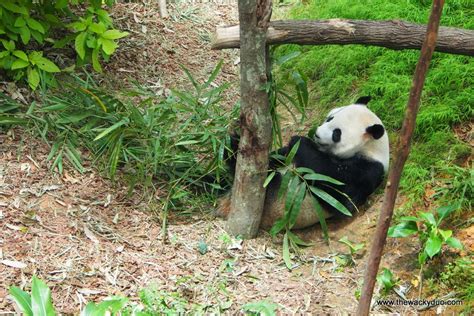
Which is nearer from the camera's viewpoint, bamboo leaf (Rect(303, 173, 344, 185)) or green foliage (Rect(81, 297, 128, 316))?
green foliage (Rect(81, 297, 128, 316))

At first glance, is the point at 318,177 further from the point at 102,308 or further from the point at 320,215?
the point at 102,308

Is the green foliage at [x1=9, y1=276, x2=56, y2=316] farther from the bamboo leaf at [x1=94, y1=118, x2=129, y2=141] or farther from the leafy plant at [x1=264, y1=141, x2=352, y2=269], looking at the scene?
the leafy plant at [x1=264, y1=141, x2=352, y2=269]

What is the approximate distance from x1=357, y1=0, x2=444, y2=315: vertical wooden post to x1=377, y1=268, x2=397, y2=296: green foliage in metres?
1.44

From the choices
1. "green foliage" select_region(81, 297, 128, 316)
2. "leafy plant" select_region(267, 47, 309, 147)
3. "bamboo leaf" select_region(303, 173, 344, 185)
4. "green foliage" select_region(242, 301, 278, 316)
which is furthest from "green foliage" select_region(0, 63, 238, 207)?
"green foliage" select_region(81, 297, 128, 316)

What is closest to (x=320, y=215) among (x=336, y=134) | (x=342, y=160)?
(x=342, y=160)

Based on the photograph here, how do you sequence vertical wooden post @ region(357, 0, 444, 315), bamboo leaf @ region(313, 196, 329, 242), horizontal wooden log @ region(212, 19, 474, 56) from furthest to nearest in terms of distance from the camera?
bamboo leaf @ region(313, 196, 329, 242)
horizontal wooden log @ region(212, 19, 474, 56)
vertical wooden post @ region(357, 0, 444, 315)

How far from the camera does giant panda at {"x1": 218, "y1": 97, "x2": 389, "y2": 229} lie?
15.4 feet

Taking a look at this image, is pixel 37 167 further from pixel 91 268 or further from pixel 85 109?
pixel 91 268

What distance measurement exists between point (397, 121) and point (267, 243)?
160cm

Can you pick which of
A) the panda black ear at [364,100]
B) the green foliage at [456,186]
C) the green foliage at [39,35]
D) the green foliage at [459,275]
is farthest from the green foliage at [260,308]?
the green foliage at [39,35]

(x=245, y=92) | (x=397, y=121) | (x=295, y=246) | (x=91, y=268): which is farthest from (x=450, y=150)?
(x=91, y=268)

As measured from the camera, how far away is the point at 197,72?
6668 millimetres

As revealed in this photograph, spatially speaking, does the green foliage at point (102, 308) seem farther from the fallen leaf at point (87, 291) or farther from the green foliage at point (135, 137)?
the green foliage at point (135, 137)

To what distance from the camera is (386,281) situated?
390 cm
